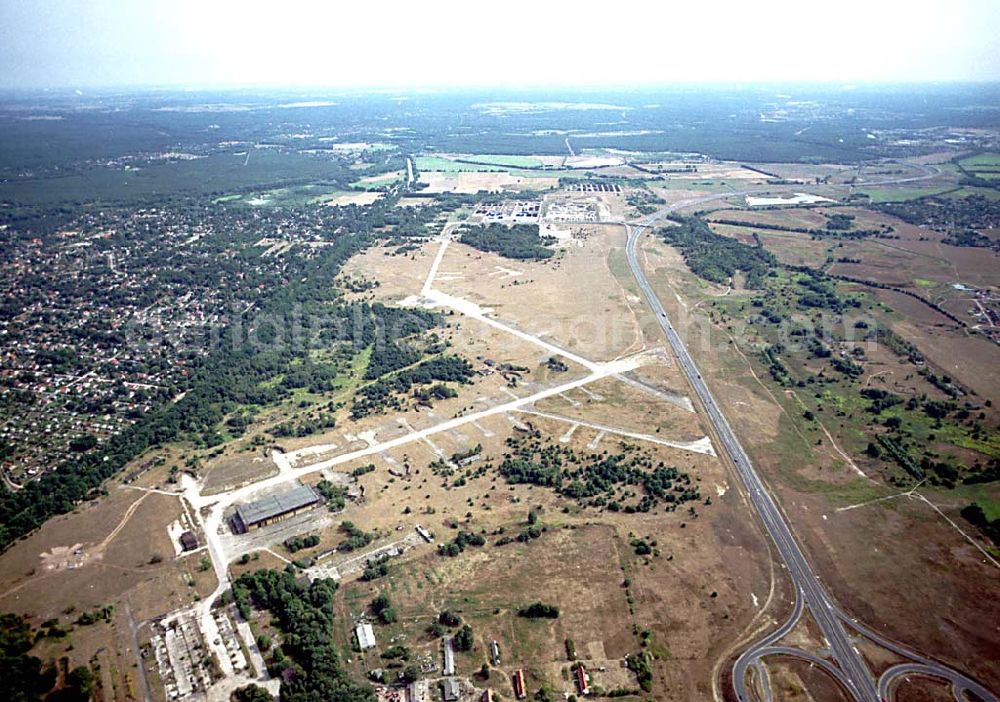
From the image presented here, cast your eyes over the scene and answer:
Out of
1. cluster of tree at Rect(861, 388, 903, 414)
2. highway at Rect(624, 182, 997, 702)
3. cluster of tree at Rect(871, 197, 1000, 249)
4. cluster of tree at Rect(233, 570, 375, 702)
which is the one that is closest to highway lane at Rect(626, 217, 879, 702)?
highway at Rect(624, 182, 997, 702)

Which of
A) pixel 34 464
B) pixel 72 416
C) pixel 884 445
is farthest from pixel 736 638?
pixel 72 416

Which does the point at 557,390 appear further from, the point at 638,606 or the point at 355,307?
the point at 355,307

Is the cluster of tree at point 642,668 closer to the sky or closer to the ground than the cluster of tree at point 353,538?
closer to the ground

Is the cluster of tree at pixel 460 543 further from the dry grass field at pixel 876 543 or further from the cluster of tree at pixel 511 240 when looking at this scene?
the cluster of tree at pixel 511 240

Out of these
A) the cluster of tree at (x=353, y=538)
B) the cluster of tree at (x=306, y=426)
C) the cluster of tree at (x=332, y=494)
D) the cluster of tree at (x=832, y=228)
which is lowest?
the cluster of tree at (x=353, y=538)

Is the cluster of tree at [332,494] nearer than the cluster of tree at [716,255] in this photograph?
Yes

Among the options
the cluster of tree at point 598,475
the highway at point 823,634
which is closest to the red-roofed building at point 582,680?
the highway at point 823,634
